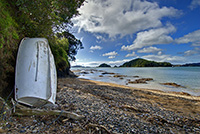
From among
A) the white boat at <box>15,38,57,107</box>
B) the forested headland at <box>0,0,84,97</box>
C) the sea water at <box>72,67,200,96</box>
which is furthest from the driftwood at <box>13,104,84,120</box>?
the sea water at <box>72,67,200,96</box>

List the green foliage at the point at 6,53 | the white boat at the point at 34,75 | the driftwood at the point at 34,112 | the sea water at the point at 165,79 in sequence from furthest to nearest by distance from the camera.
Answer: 1. the sea water at the point at 165,79
2. the green foliage at the point at 6,53
3. the white boat at the point at 34,75
4. the driftwood at the point at 34,112

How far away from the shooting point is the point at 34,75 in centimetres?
435

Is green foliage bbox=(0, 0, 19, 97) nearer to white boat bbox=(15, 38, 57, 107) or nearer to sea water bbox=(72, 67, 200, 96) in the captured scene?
white boat bbox=(15, 38, 57, 107)

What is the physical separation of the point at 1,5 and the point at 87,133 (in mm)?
6366

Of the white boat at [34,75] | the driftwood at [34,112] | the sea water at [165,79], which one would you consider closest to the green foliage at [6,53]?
the white boat at [34,75]

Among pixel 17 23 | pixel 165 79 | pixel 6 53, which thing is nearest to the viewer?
pixel 6 53

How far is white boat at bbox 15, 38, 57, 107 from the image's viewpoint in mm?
3904

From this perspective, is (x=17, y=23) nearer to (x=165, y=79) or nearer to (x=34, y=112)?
(x=34, y=112)

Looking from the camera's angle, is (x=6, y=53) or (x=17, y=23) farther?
(x=17, y=23)

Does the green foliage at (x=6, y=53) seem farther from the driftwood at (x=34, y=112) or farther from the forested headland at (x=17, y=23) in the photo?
the driftwood at (x=34, y=112)

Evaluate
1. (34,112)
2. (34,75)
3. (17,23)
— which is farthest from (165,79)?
(17,23)

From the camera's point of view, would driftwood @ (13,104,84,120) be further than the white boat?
No

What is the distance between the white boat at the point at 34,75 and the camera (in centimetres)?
390

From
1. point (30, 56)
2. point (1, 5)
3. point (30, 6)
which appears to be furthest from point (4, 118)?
point (30, 6)
